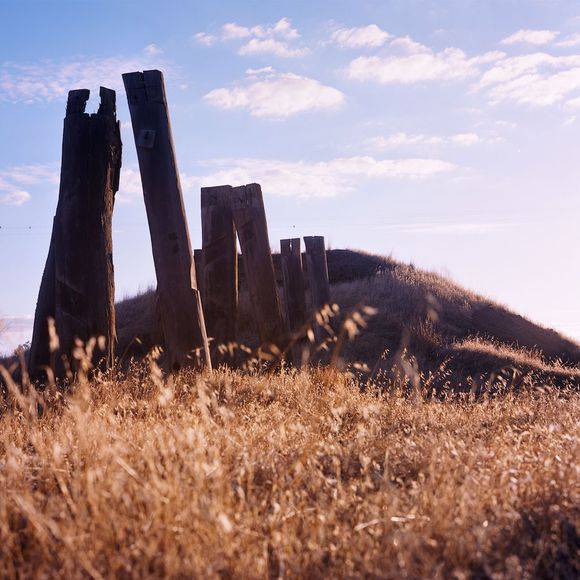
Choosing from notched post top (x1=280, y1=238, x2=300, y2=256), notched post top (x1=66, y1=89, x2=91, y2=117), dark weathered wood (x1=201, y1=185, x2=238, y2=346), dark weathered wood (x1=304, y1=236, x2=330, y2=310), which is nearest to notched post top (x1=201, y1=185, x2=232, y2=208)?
dark weathered wood (x1=201, y1=185, x2=238, y2=346)

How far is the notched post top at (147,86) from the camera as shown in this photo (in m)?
7.18

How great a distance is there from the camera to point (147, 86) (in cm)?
718

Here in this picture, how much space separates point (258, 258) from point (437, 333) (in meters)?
5.19

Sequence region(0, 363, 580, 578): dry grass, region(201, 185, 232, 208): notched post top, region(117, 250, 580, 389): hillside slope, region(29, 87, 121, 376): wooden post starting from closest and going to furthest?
1. region(0, 363, 580, 578): dry grass
2. region(29, 87, 121, 376): wooden post
3. region(201, 185, 232, 208): notched post top
4. region(117, 250, 580, 389): hillside slope

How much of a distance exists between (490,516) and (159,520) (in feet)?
5.48

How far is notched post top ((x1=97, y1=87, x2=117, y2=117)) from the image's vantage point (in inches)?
283

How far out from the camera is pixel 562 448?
4812 mm

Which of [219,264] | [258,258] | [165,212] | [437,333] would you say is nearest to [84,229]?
[165,212]

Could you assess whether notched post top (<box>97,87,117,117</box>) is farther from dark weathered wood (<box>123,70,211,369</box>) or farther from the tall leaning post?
the tall leaning post

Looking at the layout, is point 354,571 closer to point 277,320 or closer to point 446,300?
point 277,320

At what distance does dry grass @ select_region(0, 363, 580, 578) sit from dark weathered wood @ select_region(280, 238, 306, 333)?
5.76m

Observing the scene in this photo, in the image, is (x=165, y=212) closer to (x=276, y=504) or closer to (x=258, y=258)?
(x=258, y=258)

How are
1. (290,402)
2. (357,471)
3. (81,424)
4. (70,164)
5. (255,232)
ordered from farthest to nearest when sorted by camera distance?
1. (255,232)
2. (70,164)
3. (290,402)
4. (357,471)
5. (81,424)

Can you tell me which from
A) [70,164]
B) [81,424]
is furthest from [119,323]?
[81,424]
